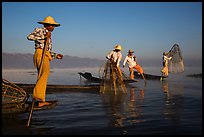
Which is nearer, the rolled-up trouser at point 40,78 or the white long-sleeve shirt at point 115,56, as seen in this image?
the rolled-up trouser at point 40,78

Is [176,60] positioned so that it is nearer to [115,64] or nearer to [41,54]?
[115,64]

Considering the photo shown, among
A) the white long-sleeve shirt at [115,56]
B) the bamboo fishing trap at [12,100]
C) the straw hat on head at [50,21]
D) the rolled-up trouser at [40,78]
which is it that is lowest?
the bamboo fishing trap at [12,100]

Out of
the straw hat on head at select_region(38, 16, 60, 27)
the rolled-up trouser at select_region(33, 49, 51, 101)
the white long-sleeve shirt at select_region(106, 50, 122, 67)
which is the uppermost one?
the straw hat on head at select_region(38, 16, 60, 27)

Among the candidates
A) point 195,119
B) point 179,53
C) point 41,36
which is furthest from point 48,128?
point 179,53

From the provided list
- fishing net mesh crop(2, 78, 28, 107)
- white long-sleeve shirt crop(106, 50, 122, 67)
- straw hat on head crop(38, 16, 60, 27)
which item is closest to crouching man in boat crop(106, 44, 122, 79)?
white long-sleeve shirt crop(106, 50, 122, 67)

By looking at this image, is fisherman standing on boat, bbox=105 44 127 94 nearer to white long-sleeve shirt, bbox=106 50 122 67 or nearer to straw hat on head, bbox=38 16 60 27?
white long-sleeve shirt, bbox=106 50 122 67

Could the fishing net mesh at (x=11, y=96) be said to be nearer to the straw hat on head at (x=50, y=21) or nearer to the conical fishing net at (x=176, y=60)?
the straw hat on head at (x=50, y=21)

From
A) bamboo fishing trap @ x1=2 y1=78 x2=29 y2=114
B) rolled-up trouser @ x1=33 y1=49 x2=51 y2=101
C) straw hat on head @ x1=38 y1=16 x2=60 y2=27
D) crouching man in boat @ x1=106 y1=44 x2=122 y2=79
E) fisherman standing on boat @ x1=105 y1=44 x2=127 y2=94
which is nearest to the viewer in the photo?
bamboo fishing trap @ x1=2 y1=78 x2=29 y2=114

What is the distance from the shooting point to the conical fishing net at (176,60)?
17953mm

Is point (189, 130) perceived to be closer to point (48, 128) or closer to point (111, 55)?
point (48, 128)

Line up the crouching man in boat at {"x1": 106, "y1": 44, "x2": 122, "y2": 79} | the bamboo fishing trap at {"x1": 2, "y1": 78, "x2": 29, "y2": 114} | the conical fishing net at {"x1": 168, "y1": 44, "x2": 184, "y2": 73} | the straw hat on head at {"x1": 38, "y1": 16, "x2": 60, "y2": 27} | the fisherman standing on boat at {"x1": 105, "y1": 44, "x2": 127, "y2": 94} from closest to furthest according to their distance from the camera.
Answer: the bamboo fishing trap at {"x1": 2, "y1": 78, "x2": 29, "y2": 114}
the straw hat on head at {"x1": 38, "y1": 16, "x2": 60, "y2": 27}
the fisherman standing on boat at {"x1": 105, "y1": 44, "x2": 127, "y2": 94}
the crouching man in boat at {"x1": 106, "y1": 44, "x2": 122, "y2": 79}
the conical fishing net at {"x1": 168, "y1": 44, "x2": 184, "y2": 73}

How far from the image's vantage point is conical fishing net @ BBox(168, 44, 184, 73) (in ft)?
58.9

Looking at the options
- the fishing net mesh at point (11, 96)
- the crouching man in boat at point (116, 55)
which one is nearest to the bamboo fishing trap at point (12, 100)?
the fishing net mesh at point (11, 96)

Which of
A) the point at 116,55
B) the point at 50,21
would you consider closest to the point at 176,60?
the point at 116,55
